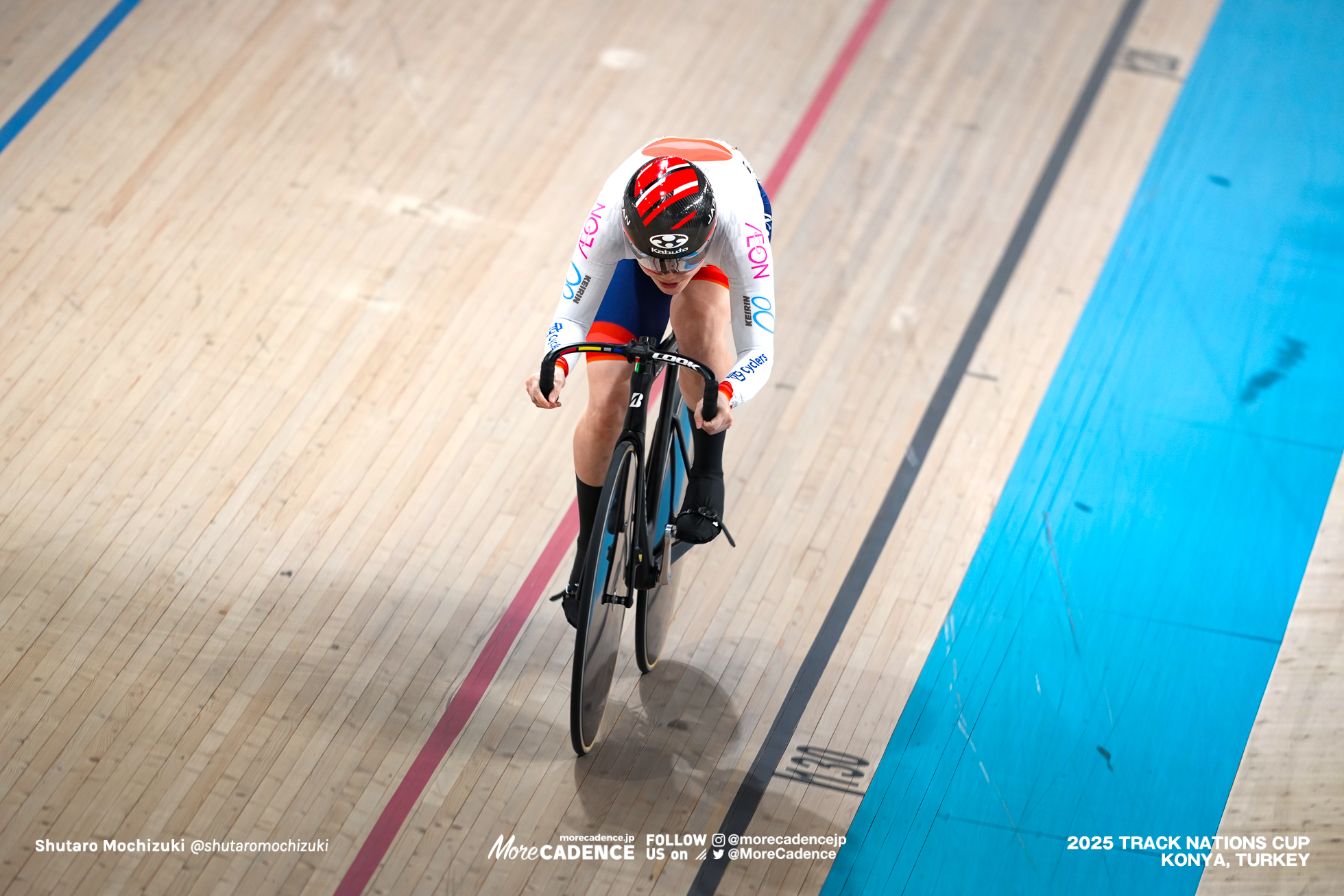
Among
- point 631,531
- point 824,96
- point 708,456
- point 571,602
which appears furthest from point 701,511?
point 824,96

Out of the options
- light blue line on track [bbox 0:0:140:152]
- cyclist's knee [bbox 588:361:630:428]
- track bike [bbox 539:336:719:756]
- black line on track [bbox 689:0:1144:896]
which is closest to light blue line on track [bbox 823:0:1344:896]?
black line on track [bbox 689:0:1144:896]

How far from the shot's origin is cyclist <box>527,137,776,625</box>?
2395 millimetres

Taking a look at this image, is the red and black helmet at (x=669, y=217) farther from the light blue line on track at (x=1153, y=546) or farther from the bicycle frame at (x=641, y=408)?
the light blue line on track at (x=1153, y=546)

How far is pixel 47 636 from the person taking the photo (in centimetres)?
310

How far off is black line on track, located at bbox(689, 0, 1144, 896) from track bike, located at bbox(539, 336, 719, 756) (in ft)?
1.43

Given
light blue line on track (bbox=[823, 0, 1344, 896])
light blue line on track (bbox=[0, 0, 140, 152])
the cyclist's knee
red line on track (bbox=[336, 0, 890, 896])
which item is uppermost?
light blue line on track (bbox=[0, 0, 140, 152])

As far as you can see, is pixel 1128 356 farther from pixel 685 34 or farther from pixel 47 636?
pixel 47 636

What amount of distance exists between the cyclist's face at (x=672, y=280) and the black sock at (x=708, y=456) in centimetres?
45

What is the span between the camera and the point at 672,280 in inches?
97.3

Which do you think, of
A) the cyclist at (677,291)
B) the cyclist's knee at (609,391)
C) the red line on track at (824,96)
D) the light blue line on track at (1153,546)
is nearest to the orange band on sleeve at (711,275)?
the cyclist at (677,291)

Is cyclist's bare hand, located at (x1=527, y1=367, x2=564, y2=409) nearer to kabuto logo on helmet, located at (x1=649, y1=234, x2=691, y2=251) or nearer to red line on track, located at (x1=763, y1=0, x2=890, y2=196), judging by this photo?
kabuto logo on helmet, located at (x1=649, y1=234, x2=691, y2=251)

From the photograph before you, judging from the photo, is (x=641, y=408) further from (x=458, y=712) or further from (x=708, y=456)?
(x=458, y=712)

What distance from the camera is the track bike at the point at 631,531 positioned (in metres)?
2.44

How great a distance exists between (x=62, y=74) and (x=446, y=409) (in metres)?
2.47
